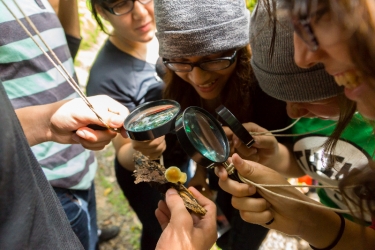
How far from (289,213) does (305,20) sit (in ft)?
1.76

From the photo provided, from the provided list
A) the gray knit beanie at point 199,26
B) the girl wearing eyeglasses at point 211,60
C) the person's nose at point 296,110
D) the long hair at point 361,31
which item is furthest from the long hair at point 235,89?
the long hair at point 361,31

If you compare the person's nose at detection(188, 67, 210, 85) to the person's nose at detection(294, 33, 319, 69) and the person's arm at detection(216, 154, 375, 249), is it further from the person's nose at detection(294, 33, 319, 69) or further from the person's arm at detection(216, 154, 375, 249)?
the person's nose at detection(294, 33, 319, 69)

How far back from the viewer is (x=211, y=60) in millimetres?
981

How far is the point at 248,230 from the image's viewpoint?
1.35 m

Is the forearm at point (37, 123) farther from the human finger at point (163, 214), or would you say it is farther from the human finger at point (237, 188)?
Answer: the human finger at point (237, 188)

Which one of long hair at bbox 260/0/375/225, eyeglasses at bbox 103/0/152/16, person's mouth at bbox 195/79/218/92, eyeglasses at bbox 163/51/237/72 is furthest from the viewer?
eyeglasses at bbox 103/0/152/16

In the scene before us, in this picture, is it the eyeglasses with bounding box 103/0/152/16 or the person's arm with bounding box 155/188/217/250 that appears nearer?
the person's arm with bounding box 155/188/217/250

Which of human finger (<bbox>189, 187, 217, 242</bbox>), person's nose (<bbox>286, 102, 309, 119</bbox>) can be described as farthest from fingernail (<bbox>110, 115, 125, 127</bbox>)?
person's nose (<bbox>286, 102, 309, 119</bbox>)

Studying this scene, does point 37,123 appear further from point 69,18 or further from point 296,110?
point 296,110

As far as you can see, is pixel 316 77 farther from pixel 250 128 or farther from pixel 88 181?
pixel 88 181

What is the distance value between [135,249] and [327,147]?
4.90 feet

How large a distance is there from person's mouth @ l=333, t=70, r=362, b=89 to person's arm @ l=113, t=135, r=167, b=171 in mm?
637

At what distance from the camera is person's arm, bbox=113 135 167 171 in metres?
0.99

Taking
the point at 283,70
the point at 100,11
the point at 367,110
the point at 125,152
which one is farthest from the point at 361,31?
the point at 100,11
